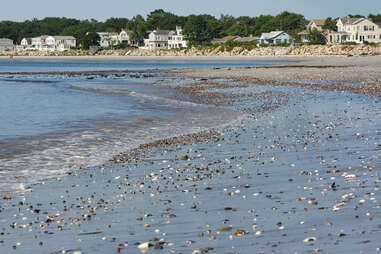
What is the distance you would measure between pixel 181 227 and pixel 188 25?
193 m

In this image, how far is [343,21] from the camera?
155500mm

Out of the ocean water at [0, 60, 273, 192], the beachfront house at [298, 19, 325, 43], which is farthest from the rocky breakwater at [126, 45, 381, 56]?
the ocean water at [0, 60, 273, 192]

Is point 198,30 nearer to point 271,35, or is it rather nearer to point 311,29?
point 271,35

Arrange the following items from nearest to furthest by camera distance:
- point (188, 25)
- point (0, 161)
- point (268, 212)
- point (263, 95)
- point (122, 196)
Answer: point (268, 212), point (122, 196), point (0, 161), point (263, 95), point (188, 25)

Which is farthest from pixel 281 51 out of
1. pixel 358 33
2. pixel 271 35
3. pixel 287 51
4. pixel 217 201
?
pixel 217 201

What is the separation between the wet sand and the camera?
26.1ft

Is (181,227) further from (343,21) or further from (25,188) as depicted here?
(343,21)

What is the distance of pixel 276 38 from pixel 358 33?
28174 millimetres

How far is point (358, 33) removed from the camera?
152 meters

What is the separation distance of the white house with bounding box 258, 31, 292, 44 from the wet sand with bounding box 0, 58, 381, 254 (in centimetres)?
15625

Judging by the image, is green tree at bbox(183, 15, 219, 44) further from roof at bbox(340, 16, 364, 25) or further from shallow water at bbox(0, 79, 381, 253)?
shallow water at bbox(0, 79, 381, 253)

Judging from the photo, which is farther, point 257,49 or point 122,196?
point 257,49

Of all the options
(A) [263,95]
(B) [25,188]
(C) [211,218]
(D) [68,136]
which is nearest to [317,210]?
(C) [211,218]

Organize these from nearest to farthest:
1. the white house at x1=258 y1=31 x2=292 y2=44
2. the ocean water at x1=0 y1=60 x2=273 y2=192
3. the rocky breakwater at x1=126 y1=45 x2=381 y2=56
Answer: the ocean water at x1=0 y1=60 x2=273 y2=192 < the rocky breakwater at x1=126 y1=45 x2=381 y2=56 < the white house at x1=258 y1=31 x2=292 y2=44
